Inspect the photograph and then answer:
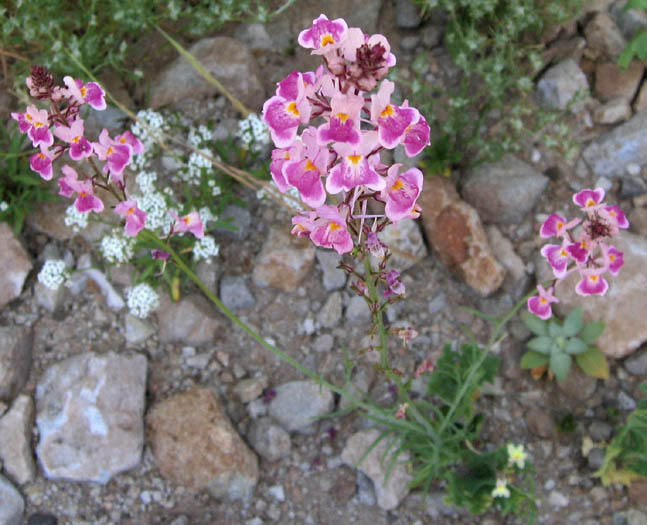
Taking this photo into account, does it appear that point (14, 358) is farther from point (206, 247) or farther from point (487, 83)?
point (487, 83)

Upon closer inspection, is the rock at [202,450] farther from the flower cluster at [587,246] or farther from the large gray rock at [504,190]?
the large gray rock at [504,190]

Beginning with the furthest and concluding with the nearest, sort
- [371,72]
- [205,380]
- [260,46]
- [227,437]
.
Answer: [260,46]
[205,380]
[227,437]
[371,72]

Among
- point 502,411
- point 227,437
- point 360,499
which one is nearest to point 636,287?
point 502,411

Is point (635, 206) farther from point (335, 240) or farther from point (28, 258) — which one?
point (28, 258)

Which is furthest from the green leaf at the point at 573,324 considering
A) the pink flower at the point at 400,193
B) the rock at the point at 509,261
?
the pink flower at the point at 400,193

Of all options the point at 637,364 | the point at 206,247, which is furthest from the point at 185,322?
the point at 637,364

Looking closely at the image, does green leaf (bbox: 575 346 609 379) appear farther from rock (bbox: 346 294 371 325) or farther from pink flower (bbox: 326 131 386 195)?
pink flower (bbox: 326 131 386 195)
